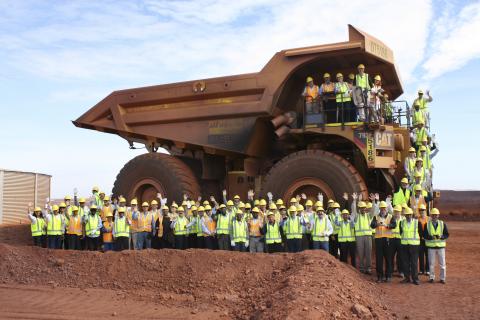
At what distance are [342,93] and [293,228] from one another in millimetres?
2533

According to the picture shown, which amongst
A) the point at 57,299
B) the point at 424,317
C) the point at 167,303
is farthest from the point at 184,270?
the point at 424,317

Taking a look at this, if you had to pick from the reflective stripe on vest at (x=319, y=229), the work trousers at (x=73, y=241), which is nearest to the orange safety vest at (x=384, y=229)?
the reflective stripe on vest at (x=319, y=229)

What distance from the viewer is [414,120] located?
10.9 meters

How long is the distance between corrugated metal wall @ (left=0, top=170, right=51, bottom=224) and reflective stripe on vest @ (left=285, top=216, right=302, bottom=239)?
9422 millimetres

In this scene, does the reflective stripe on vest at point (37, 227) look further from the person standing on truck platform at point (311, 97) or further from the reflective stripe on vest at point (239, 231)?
the person standing on truck platform at point (311, 97)

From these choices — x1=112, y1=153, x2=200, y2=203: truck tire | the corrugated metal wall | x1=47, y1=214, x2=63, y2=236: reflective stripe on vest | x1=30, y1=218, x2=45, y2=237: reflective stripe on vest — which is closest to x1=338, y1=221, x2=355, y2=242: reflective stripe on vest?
x1=112, y1=153, x2=200, y2=203: truck tire

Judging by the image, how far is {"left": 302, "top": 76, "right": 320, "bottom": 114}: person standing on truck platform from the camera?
10.1 meters

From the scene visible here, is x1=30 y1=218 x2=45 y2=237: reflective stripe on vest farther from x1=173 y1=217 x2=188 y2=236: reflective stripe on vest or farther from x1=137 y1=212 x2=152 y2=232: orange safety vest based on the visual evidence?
x1=173 y1=217 x2=188 y2=236: reflective stripe on vest

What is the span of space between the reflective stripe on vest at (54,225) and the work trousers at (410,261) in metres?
6.58

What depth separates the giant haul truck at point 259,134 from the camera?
970 centimetres

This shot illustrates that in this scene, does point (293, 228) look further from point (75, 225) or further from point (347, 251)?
point (75, 225)

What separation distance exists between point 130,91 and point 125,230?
3482 millimetres

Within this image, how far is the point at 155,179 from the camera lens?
39.6ft

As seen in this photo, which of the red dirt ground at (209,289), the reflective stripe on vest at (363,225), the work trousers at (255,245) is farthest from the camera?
the work trousers at (255,245)
